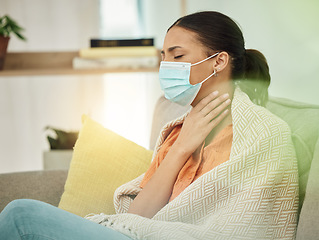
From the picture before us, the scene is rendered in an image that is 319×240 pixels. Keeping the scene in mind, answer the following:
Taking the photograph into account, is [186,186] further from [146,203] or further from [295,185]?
[295,185]

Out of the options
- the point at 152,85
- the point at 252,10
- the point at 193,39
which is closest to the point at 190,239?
the point at 193,39

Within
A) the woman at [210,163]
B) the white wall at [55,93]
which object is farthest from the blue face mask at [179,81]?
the white wall at [55,93]

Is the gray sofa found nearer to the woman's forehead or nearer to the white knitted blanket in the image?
the white knitted blanket

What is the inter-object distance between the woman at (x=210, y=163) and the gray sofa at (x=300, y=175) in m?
0.05

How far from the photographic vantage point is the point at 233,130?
1029 mm

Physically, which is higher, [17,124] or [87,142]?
[87,142]

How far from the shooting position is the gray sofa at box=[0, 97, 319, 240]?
0.87 m

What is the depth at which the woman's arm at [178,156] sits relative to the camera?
112 cm

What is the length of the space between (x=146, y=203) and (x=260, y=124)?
375mm

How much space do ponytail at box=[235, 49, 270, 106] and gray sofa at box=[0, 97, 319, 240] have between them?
0.20 ft

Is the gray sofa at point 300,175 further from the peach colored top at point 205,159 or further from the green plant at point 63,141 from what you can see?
the green plant at point 63,141

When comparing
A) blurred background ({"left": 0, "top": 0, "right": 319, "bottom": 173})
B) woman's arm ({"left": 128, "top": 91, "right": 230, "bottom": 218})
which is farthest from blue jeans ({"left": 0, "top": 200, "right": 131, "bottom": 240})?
blurred background ({"left": 0, "top": 0, "right": 319, "bottom": 173})

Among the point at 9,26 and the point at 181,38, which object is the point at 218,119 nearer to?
the point at 181,38

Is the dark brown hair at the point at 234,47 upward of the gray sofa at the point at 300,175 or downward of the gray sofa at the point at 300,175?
upward
